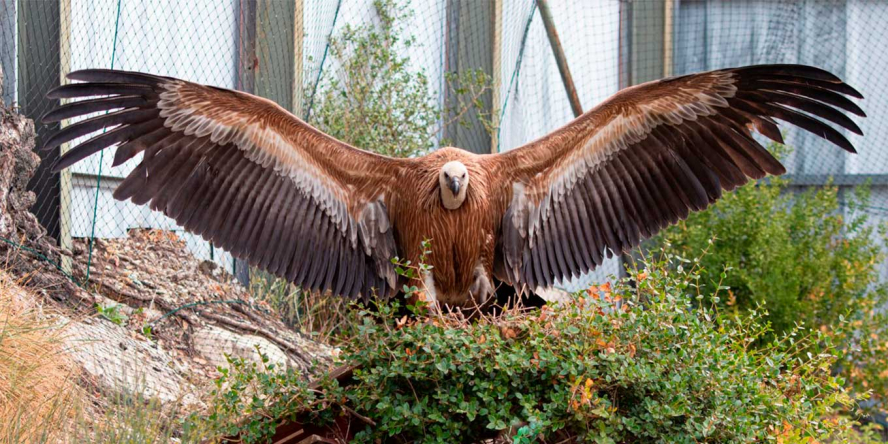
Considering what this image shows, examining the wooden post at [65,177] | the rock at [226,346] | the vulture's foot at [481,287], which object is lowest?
the rock at [226,346]

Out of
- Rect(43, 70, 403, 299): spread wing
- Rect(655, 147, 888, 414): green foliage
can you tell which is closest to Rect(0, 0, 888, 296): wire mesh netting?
Rect(43, 70, 403, 299): spread wing

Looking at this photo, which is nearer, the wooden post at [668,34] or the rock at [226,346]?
the rock at [226,346]

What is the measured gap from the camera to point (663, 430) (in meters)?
2.53

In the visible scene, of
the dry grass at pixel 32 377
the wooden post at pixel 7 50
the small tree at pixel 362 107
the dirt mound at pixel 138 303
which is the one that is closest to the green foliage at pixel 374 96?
the small tree at pixel 362 107

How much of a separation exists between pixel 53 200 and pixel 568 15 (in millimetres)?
5258

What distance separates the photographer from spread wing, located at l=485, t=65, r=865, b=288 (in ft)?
12.4

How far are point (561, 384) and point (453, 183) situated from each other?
1.30 m

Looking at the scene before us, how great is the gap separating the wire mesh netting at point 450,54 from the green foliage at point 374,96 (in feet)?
0.15

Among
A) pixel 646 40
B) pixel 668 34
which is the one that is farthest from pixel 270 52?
pixel 668 34

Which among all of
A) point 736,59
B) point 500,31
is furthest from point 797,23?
point 500,31

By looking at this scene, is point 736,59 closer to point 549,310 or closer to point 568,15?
point 568,15

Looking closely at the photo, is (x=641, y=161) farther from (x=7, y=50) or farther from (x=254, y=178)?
(x=7, y=50)

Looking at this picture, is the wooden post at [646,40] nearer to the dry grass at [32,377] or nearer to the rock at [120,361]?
the rock at [120,361]

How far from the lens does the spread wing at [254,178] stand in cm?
374
